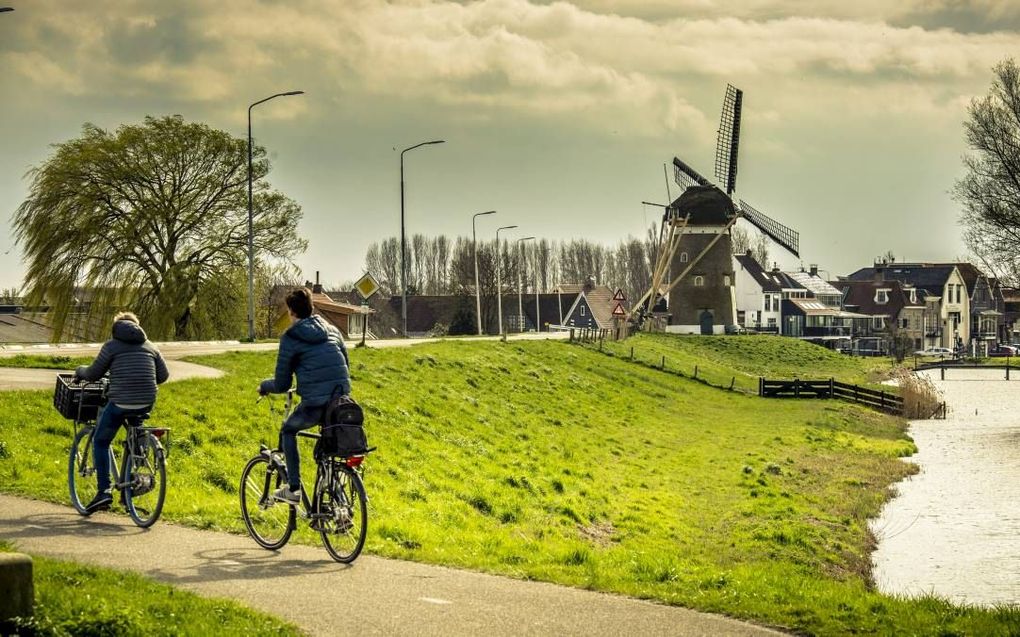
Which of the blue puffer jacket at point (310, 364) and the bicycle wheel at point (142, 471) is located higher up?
the blue puffer jacket at point (310, 364)

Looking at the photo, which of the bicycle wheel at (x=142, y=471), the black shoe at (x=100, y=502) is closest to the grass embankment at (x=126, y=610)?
the bicycle wheel at (x=142, y=471)

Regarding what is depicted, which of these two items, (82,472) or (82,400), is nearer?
(82,400)

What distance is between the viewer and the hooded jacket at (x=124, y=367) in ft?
39.9

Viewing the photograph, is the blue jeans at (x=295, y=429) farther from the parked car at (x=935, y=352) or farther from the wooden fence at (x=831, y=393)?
the parked car at (x=935, y=352)

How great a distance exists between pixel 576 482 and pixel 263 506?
13.7 metres

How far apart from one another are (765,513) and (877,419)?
1138 inches

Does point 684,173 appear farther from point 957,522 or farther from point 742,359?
point 957,522

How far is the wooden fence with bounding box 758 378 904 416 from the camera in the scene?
54.8 m

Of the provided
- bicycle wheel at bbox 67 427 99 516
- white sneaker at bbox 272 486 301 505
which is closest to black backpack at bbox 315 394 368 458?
white sneaker at bbox 272 486 301 505

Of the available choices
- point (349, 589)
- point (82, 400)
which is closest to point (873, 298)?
point (82, 400)

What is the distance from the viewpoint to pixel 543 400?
38406 millimetres

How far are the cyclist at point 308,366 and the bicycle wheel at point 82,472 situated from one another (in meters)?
3.22

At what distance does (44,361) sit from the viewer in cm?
2655

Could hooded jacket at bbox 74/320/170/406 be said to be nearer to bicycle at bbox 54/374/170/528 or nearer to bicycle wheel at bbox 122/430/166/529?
bicycle at bbox 54/374/170/528
